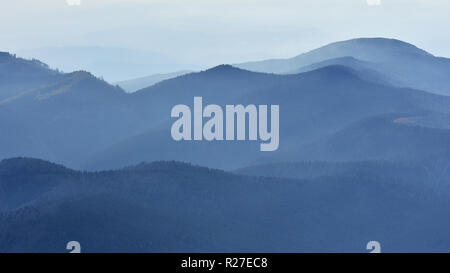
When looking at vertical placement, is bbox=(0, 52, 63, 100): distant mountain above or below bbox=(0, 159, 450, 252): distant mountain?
above

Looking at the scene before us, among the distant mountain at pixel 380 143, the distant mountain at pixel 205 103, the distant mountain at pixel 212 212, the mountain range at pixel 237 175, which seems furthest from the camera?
the distant mountain at pixel 205 103

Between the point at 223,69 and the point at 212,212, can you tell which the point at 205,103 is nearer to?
the point at 223,69

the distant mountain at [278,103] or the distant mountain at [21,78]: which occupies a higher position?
the distant mountain at [21,78]

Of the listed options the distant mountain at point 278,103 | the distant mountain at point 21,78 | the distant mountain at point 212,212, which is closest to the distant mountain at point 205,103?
the distant mountain at point 278,103

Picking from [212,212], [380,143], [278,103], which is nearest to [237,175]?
[212,212]

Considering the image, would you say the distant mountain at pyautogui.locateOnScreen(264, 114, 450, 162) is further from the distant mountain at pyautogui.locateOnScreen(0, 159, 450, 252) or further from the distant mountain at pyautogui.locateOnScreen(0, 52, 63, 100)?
the distant mountain at pyautogui.locateOnScreen(0, 52, 63, 100)

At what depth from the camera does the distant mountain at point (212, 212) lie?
149 feet

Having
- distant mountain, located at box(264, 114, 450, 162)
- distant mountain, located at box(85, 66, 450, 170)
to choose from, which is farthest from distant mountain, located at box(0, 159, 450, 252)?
distant mountain, located at box(85, 66, 450, 170)

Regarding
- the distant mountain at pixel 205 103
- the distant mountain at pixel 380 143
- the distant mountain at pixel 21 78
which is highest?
the distant mountain at pixel 21 78

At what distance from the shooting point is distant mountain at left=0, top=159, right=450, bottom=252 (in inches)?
1794

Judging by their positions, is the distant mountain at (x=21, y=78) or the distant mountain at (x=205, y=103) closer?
the distant mountain at (x=205, y=103)

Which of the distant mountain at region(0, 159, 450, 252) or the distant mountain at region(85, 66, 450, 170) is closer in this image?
the distant mountain at region(0, 159, 450, 252)

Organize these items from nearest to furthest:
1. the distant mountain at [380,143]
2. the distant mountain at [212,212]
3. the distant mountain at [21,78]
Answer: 1. the distant mountain at [212,212]
2. the distant mountain at [380,143]
3. the distant mountain at [21,78]

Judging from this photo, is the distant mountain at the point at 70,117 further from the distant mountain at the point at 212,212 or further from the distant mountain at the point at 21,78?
the distant mountain at the point at 212,212
